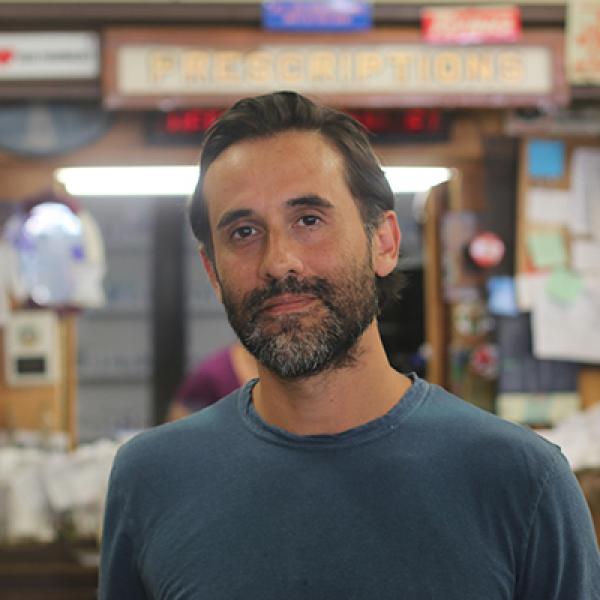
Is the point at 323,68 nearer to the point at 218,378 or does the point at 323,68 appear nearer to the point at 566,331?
the point at 218,378

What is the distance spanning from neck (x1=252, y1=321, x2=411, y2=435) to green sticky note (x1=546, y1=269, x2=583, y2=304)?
2602 millimetres

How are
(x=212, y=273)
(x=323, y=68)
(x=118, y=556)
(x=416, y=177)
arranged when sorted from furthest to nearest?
1. (x=416, y=177)
2. (x=323, y=68)
3. (x=212, y=273)
4. (x=118, y=556)

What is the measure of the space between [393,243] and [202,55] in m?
2.08

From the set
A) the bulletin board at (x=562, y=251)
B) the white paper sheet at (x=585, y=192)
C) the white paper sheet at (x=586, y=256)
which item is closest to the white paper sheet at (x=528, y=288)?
the bulletin board at (x=562, y=251)

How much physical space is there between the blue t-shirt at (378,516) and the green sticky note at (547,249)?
2.59 m

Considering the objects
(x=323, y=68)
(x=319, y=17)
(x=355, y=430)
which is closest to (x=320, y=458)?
(x=355, y=430)

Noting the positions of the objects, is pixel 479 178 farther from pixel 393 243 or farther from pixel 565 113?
pixel 393 243

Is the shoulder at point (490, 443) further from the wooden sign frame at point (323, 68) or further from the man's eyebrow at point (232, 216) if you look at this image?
the wooden sign frame at point (323, 68)

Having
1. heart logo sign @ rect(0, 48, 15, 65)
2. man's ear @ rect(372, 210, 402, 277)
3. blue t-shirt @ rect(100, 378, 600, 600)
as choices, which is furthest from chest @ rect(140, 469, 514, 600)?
heart logo sign @ rect(0, 48, 15, 65)

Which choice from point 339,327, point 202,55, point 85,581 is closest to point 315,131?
point 339,327

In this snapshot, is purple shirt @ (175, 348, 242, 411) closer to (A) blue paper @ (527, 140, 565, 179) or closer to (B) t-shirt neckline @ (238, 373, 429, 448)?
Result: (A) blue paper @ (527, 140, 565, 179)

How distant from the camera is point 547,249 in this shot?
389 centimetres

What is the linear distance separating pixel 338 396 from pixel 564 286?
270cm

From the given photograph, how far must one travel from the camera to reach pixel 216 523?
132 cm
